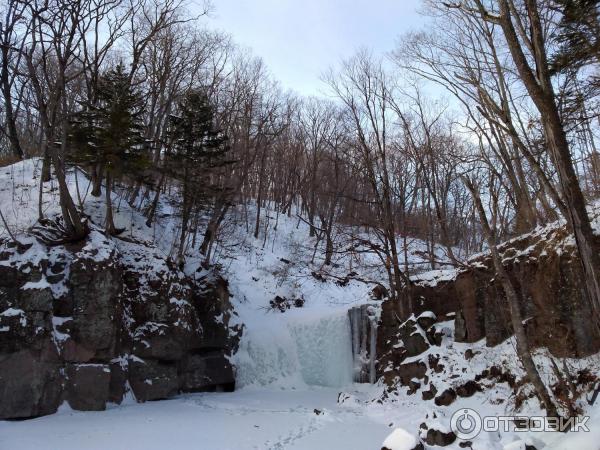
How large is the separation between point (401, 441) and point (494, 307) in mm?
5547

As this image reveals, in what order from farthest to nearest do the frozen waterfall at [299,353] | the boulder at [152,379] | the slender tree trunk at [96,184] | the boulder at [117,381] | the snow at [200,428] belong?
the frozen waterfall at [299,353] → the slender tree trunk at [96,184] → the boulder at [152,379] → the boulder at [117,381] → the snow at [200,428]

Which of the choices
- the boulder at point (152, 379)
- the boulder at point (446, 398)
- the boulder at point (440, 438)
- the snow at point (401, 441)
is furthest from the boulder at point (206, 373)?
the snow at point (401, 441)

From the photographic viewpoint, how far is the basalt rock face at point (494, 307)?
802cm

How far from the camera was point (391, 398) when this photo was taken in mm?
11023

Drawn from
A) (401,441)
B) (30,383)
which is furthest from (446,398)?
(30,383)

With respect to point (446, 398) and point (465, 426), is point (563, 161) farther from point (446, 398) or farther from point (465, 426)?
point (446, 398)

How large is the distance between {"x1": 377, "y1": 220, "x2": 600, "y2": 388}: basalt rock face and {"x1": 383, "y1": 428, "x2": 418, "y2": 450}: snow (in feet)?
12.7

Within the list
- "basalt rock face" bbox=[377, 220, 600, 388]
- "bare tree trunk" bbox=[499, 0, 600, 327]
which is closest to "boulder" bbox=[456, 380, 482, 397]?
"basalt rock face" bbox=[377, 220, 600, 388]

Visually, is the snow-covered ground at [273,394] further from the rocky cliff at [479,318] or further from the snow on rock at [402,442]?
the rocky cliff at [479,318]

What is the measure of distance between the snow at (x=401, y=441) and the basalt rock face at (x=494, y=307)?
3863mm

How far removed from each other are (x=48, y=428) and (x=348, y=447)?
5199 mm

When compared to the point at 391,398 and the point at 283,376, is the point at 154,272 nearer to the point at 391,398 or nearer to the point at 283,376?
the point at 283,376

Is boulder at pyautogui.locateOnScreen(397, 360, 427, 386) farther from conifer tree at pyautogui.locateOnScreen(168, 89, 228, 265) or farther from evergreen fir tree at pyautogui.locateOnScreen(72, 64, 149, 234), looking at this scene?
evergreen fir tree at pyautogui.locateOnScreen(72, 64, 149, 234)

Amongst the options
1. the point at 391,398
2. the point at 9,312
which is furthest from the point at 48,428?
the point at 391,398
